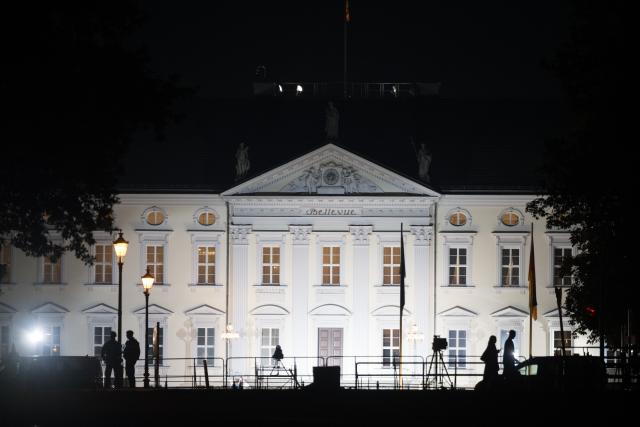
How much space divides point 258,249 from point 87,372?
972 inches

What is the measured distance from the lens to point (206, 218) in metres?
65.3

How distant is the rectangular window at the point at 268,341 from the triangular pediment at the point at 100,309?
249 inches

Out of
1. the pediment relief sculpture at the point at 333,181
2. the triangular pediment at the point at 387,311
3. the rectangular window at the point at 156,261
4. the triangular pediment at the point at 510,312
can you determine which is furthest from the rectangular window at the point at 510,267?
the rectangular window at the point at 156,261

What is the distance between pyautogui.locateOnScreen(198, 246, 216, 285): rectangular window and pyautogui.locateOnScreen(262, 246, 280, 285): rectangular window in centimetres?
213

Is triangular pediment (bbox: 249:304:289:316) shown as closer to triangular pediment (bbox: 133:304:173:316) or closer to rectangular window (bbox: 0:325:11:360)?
triangular pediment (bbox: 133:304:173:316)

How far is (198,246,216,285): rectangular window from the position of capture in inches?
2574

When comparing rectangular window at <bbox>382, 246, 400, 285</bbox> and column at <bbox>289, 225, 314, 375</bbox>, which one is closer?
column at <bbox>289, 225, 314, 375</bbox>

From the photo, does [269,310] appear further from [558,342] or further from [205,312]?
[558,342]

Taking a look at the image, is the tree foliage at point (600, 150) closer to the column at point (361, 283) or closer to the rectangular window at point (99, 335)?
the column at point (361, 283)

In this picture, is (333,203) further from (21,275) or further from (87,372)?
(87,372)

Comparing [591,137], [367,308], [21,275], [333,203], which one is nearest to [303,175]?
[333,203]

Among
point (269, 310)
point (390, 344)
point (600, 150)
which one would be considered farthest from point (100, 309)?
point (600, 150)

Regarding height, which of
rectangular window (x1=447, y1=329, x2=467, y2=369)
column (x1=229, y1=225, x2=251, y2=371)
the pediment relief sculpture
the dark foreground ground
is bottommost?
the dark foreground ground

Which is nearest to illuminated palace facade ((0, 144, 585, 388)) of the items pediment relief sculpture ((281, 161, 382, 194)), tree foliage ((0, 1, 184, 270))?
pediment relief sculpture ((281, 161, 382, 194))
